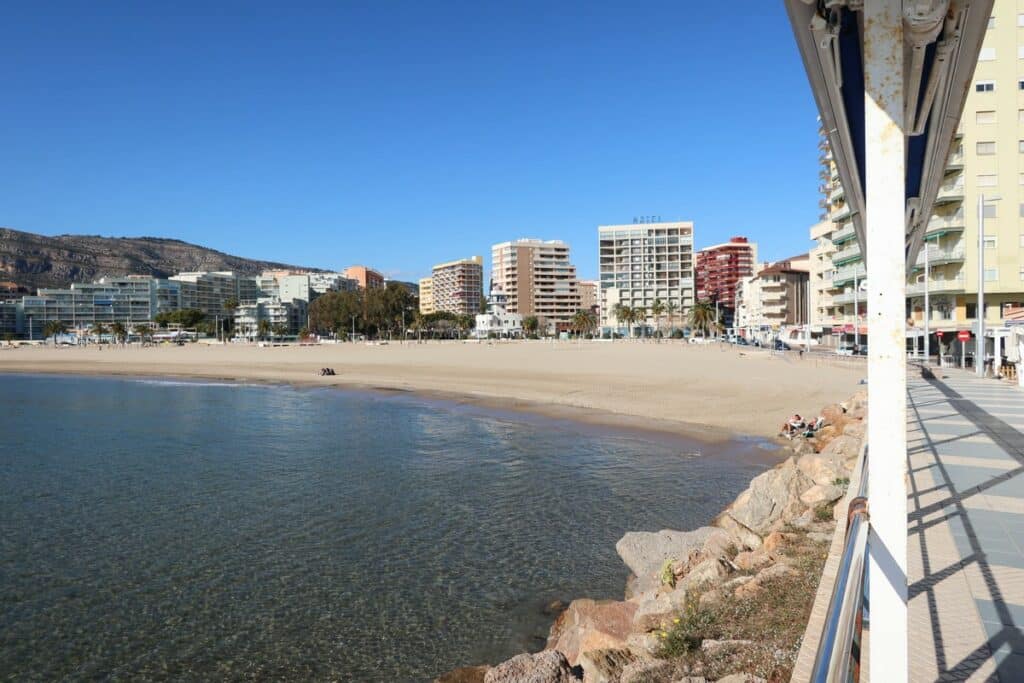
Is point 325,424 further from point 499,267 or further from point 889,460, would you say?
point 499,267

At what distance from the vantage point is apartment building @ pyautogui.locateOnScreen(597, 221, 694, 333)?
169 m

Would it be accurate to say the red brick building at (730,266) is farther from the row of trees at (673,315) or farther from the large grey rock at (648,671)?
the large grey rock at (648,671)

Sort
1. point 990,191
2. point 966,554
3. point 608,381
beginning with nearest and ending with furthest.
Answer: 1. point 966,554
2. point 608,381
3. point 990,191

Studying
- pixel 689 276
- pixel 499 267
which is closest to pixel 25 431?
pixel 689 276

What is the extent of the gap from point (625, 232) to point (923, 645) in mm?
173522

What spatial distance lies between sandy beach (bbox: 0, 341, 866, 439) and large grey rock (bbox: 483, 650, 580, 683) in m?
17.7

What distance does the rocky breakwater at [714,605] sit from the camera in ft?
16.8

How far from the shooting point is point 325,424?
27.4 metres

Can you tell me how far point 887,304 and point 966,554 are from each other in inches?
176

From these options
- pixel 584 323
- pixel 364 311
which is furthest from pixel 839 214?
pixel 364 311

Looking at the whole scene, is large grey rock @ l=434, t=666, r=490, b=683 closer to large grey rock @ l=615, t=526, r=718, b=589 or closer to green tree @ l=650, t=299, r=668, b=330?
large grey rock @ l=615, t=526, r=718, b=589

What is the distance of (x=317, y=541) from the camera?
38.7 feet

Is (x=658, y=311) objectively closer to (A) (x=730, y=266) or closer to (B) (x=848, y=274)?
(A) (x=730, y=266)

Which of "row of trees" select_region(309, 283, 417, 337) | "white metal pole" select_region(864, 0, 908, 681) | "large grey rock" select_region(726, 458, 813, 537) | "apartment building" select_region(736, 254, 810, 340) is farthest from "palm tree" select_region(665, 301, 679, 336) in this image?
"white metal pole" select_region(864, 0, 908, 681)
